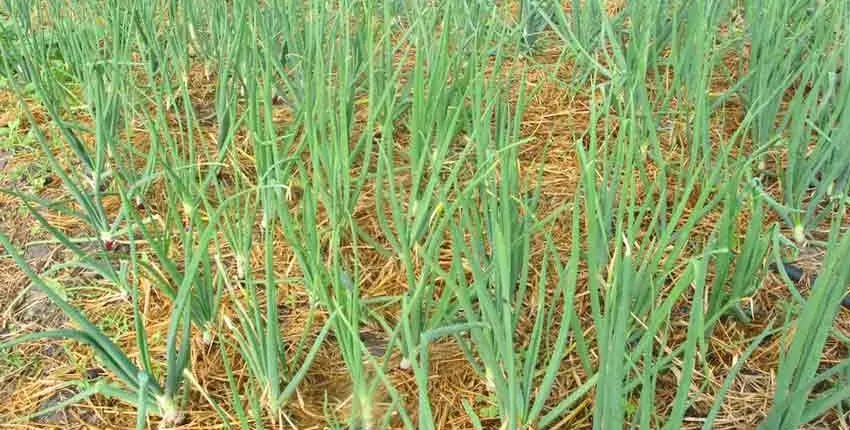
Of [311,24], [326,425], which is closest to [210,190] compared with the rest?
[311,24]

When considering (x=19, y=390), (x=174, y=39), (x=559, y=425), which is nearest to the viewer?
(x=559, y=425)

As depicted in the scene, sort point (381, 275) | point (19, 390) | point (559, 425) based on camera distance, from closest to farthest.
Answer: point (559, 425), point (19, 390), point (381, 275)

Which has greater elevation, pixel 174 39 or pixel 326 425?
pixel 174 39

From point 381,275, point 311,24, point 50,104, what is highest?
point 311,24

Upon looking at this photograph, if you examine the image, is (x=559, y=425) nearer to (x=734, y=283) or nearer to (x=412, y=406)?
(x=412, y=406)

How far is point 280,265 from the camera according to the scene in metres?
1.53

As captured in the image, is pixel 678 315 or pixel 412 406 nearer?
pixel 412 406

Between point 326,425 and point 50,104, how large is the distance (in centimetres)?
92

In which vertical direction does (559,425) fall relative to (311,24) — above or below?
below

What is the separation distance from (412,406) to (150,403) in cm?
40

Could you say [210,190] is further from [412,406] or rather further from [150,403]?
[412,406]

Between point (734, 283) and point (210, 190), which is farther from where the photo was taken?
point (210, 190)

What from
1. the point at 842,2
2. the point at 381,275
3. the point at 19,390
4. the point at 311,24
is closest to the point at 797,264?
the point at 842,2

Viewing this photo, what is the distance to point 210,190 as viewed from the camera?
1798 mm
